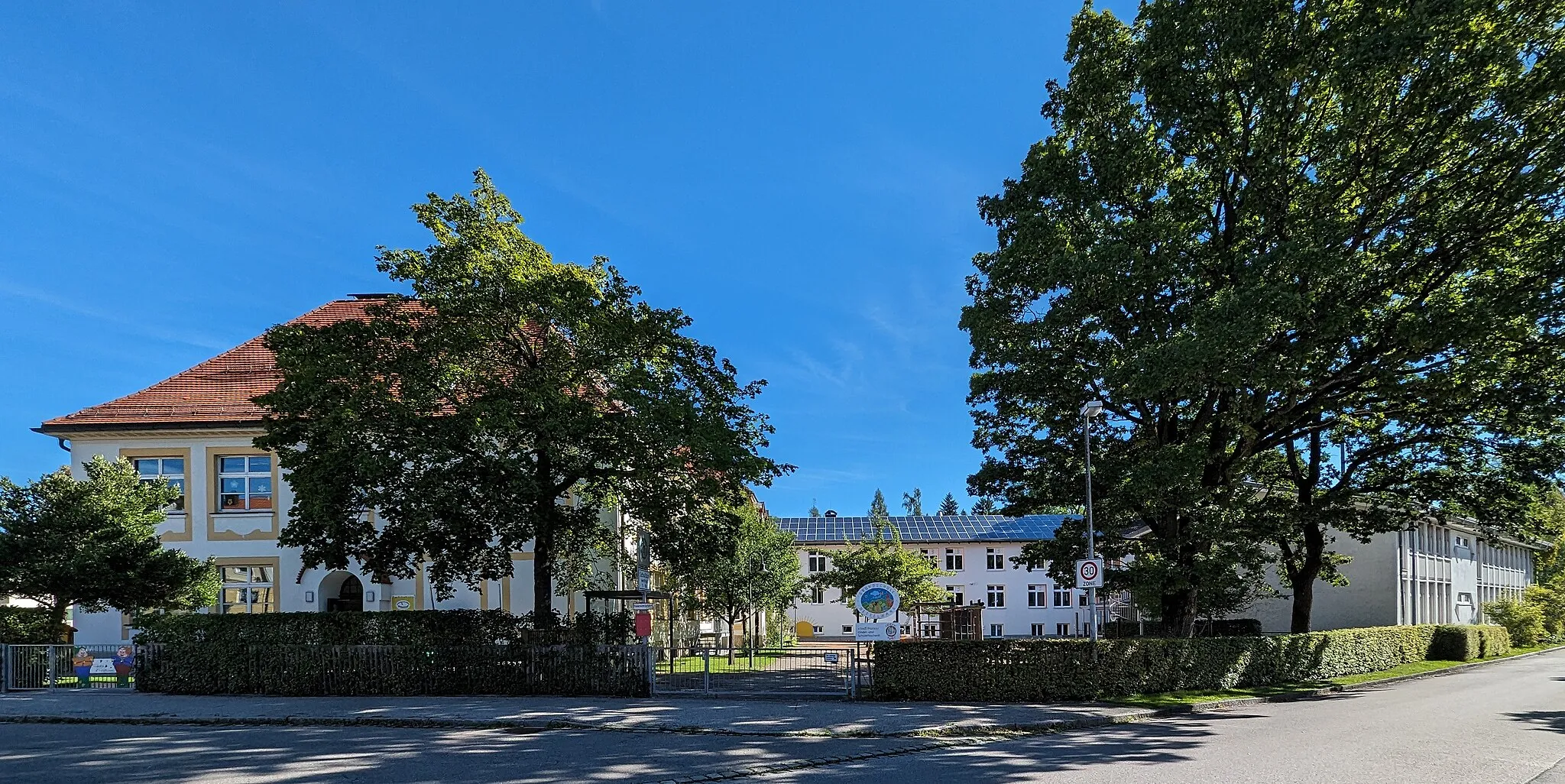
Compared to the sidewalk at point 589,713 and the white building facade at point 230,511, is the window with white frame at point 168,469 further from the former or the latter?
the sidewalk at point 589,713

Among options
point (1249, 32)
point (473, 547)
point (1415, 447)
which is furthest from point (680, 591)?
point (1249, 32)

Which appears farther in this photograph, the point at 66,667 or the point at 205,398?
the point at 205,398

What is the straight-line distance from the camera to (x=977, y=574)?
226ft

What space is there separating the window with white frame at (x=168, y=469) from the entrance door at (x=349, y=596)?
17.6 ft

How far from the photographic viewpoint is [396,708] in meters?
17.5

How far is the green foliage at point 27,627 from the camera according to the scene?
2514 cm

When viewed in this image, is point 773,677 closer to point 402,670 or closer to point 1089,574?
point 1089,574

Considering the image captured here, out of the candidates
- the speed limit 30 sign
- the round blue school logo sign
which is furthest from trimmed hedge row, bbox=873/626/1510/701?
the speed limit 30 sign

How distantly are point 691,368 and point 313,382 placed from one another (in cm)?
798

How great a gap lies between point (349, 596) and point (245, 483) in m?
4.84

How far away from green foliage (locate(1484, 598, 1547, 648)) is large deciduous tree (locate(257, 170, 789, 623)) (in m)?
48.9

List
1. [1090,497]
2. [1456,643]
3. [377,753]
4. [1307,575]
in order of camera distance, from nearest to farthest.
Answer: [377,753], [1090,497], [1307,575], [1456,643]

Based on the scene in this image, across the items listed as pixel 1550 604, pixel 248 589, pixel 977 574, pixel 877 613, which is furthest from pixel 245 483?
pixel 1550 604

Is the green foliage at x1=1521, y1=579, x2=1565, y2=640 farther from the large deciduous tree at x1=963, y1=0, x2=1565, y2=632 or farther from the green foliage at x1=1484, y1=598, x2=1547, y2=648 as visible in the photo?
the large deciduous tree at x1=963, y1=0, x2=1565, y2=632
